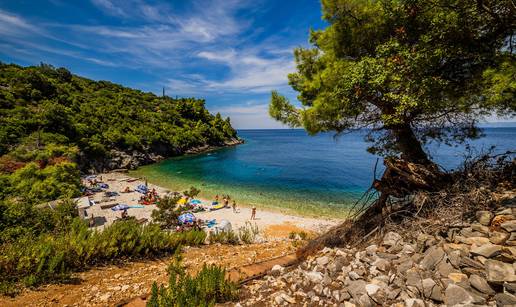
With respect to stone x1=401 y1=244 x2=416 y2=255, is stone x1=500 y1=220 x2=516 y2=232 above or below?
above

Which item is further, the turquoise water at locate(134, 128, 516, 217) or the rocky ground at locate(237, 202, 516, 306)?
the turquoise water at locate(134, 128, 516, 217)

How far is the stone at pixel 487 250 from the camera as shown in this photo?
3.21 metres

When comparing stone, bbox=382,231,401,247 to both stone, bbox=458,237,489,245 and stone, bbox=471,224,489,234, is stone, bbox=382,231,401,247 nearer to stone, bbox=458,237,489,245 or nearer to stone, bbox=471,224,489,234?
stone, bbox=458,237,489,245

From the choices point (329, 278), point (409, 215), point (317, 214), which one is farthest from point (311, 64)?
point (317, 214)

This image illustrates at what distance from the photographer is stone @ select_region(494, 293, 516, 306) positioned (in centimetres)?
256

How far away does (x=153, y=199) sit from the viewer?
80.7ft

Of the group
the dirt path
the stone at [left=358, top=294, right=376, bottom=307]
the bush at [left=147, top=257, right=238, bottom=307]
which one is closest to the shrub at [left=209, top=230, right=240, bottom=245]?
the dirt path

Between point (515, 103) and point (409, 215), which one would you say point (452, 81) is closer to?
point (515, 103)

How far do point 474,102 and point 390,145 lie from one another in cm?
274

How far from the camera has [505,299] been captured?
2.60 metres

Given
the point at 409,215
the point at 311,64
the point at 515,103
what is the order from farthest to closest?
the point at 311,64 < the point at 409,215 < the point at 515,103

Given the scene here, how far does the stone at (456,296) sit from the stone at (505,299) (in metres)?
0.25

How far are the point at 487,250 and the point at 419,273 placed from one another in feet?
3.33

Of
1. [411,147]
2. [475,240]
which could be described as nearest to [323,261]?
[475,240]
